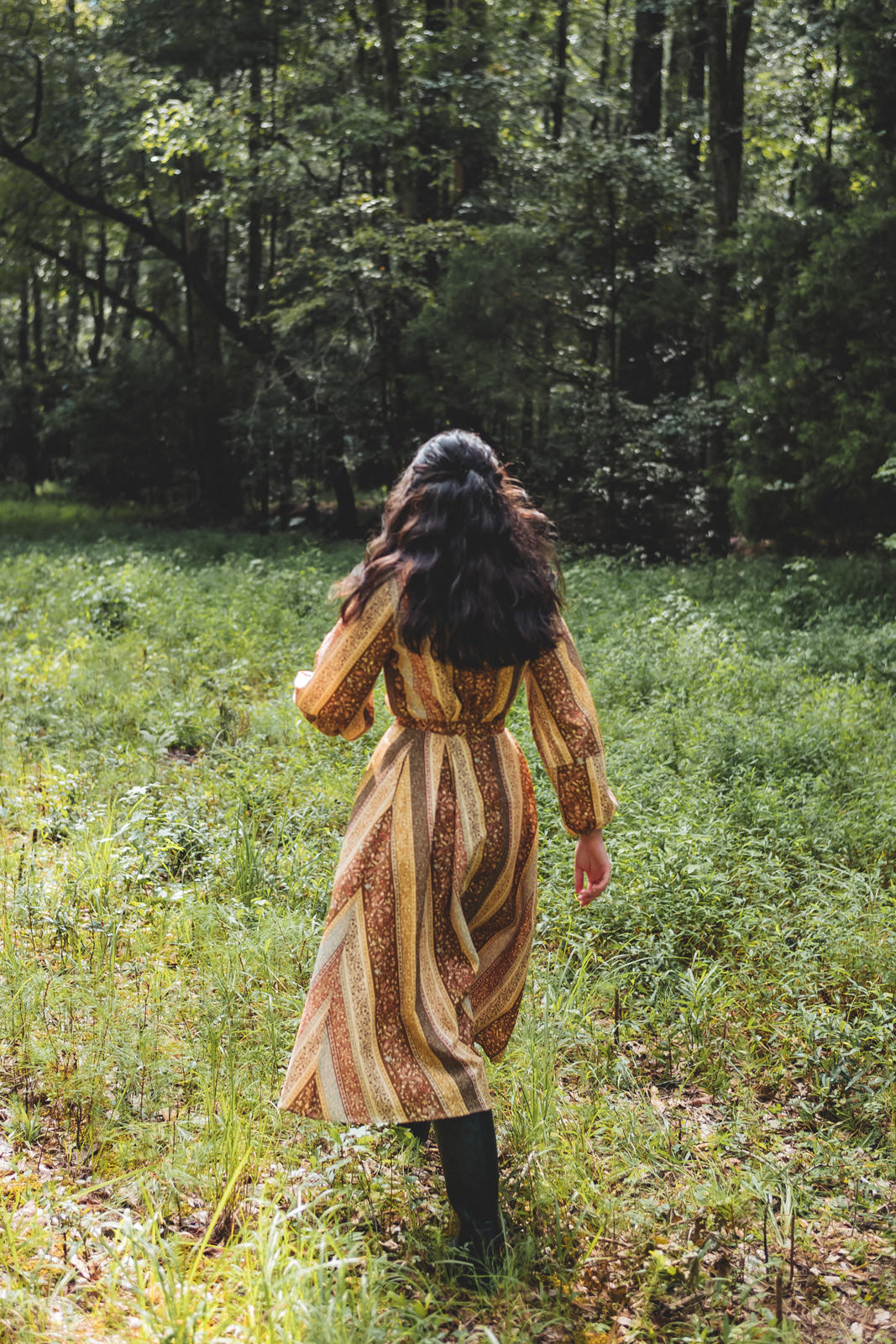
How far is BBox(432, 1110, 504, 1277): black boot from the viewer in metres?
2.40

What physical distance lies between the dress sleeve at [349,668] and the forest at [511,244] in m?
7.39

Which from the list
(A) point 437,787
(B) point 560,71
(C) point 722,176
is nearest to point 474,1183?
(A) point 437,787

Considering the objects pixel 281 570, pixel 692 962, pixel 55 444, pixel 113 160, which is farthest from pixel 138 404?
pixel 692 962

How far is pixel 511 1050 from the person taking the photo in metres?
3.35

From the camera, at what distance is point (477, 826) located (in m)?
2.49

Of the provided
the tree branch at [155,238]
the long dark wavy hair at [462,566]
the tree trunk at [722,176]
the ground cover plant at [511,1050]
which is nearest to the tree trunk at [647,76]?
the tree trunk at [722,176]

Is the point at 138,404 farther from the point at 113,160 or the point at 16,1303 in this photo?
the point at 16,1303

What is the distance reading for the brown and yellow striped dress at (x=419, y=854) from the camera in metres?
2.42

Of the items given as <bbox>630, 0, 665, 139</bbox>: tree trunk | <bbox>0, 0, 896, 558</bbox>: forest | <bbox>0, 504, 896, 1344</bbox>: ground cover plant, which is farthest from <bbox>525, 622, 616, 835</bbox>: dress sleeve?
<bbox>630, 0, 665, 139</bbox>: tree trunk

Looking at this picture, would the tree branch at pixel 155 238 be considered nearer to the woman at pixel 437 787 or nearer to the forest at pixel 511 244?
the forest at pixel 511 244

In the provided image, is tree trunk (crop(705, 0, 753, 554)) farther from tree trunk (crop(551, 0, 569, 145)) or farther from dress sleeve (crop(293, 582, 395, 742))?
dress sleeve (crop(293, 582, 395, 742))

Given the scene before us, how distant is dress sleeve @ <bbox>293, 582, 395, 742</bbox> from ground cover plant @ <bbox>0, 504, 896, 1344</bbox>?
1123mm

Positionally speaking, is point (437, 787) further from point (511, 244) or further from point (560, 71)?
point (560, 71)

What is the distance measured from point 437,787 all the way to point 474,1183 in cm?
91
